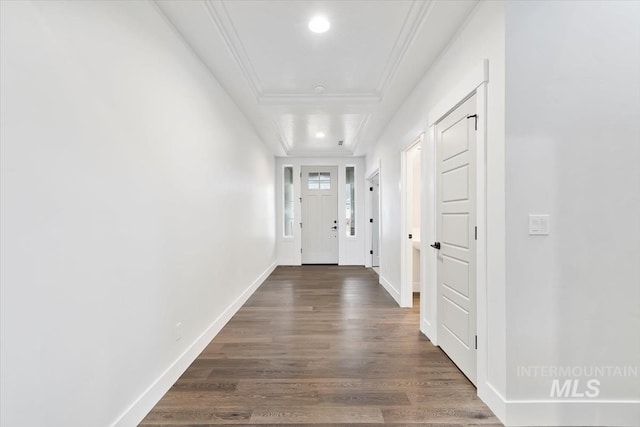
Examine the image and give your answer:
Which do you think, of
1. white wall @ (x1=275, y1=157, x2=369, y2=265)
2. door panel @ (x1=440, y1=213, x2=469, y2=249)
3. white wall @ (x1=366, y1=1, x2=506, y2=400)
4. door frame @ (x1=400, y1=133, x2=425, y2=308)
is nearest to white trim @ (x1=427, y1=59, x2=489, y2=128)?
white wall @ (x1=366, y1=1, x2=506, y2=400)

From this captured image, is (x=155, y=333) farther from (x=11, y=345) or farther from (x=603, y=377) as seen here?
(x=603, y=377)

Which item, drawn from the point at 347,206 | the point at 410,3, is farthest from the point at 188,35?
the point at 347,206

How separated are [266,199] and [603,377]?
4.73m

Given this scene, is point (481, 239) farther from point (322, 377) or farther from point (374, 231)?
point (374, 231)

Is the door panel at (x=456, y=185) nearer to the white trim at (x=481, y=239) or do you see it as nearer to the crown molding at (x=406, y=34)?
the white trim at (x=481, y=239)

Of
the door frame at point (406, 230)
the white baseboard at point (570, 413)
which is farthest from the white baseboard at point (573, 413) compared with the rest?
the door frame at point (406, 230)

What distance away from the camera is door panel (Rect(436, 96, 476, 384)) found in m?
1.93

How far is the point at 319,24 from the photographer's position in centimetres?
206

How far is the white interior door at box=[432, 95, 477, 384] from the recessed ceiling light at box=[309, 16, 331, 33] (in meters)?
1.17

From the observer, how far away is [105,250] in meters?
1.36

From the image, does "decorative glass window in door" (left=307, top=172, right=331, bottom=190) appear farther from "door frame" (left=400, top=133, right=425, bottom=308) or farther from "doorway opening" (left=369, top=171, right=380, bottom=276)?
"door frame" (left=400, top=133, right=425, bottom=308)

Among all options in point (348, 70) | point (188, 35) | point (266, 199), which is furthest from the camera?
point (266, 199)

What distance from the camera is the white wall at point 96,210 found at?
3.25ft

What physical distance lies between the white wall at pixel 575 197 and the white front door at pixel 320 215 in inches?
201
